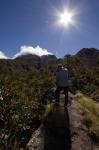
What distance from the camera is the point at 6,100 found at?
11125 millimetres

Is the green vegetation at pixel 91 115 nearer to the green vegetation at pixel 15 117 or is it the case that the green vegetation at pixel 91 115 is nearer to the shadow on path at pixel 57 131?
the shadow on path at pixel 57 131

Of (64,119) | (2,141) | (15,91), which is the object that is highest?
(15,91)

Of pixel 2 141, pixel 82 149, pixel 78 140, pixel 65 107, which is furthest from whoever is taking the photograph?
pixel 65 107

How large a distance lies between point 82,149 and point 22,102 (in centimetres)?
417

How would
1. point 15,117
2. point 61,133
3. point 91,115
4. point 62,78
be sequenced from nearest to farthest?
1. point 61,133
2. point 15,117
3. point 91,115
4. point 62,78

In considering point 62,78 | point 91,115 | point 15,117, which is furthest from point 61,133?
point 62,78

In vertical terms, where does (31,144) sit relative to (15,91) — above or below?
below

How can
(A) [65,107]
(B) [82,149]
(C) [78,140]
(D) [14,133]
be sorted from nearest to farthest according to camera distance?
(B) [82,149], (C) [78,140], (D) [14,133], (A) [65,107]

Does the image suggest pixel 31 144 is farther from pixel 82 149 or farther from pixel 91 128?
pixel 91 128

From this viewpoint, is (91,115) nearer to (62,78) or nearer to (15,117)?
(62,78)

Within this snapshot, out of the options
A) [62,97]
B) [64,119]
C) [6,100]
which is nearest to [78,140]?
[64,119]

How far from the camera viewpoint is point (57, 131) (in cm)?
920

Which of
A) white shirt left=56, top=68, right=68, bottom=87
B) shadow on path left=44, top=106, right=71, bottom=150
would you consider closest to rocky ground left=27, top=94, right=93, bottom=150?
shadow on path left=44, top=106, right=71, bottom=150

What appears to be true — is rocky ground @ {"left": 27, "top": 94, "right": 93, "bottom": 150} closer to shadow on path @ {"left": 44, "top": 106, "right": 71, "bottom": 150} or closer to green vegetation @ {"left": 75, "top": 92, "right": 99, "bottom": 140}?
shadow on path @ {"left": 44, "top": 106, "right": 71, "bottom": 150}
